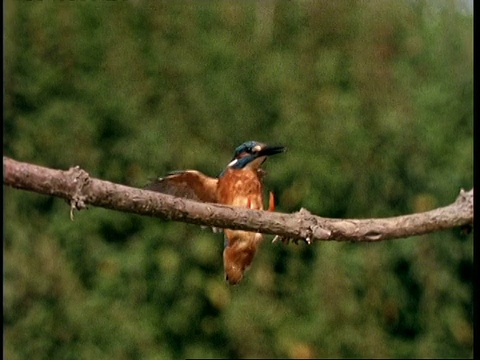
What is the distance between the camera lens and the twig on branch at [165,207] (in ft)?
1.26

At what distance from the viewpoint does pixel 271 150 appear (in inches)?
20.1

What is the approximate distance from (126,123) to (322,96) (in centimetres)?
21

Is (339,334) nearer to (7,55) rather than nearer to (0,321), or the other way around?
(7,55)

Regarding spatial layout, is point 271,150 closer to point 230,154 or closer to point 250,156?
point 250,156

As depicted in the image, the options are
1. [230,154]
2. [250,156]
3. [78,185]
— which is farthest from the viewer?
[230,154]

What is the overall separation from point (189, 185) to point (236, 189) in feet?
0.15

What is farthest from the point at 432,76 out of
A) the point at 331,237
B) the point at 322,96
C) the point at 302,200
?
the point at 331,237

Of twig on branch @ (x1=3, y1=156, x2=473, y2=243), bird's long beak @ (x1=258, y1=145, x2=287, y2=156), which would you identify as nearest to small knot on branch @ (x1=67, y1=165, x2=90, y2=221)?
twig on branch @ (x1=3, y1=156, x2=473, y2=243)

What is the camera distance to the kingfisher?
1.53 ft

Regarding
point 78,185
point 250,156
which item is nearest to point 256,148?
point 250,156

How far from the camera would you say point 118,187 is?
0.42 m

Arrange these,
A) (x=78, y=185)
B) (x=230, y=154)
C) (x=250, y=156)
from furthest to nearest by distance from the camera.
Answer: (x=230, y=154)
(x=250, y=156)
(x=78, y=185)

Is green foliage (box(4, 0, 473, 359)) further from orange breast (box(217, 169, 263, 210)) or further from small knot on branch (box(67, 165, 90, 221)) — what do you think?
small knot on branch (box(67, 165, 90, 221))

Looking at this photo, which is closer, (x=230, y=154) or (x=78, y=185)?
(x=78, y=185)
